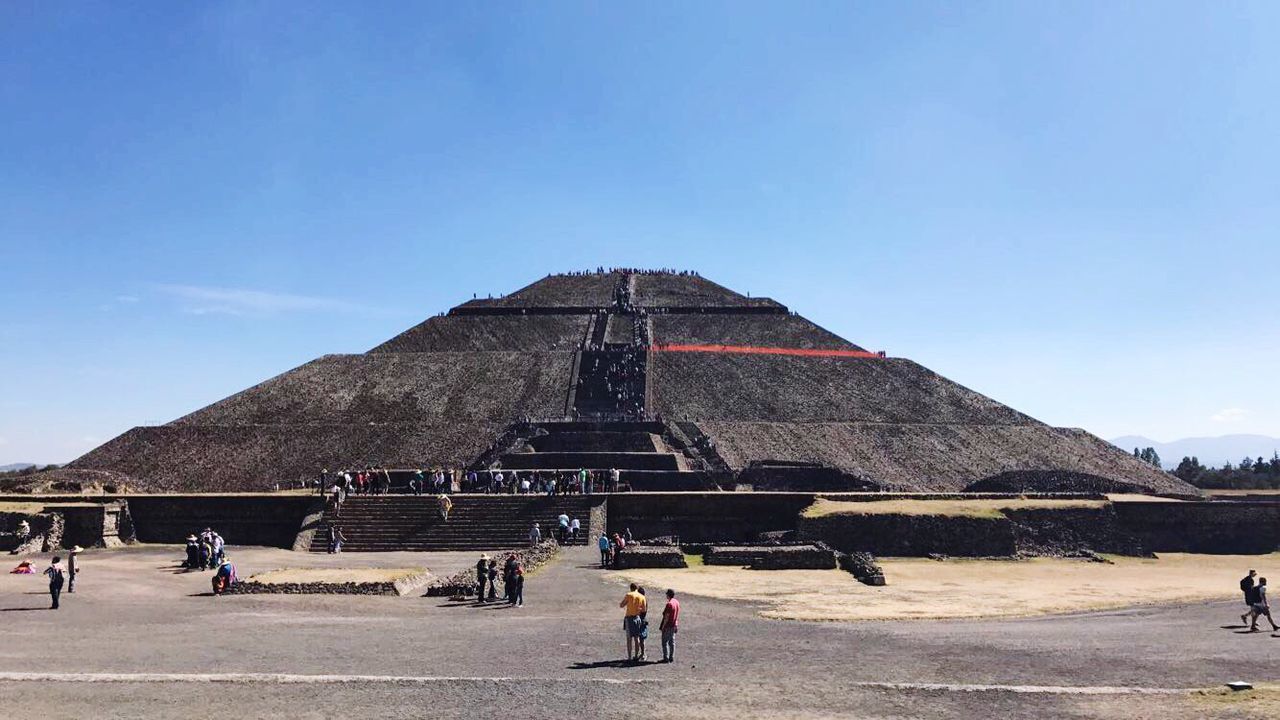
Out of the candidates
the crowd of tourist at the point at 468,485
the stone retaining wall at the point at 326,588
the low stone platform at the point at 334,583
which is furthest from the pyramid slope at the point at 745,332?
the stone retaining wall at the point at 326,588

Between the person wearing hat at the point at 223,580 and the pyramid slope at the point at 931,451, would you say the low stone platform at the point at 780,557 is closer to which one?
the person wearing hat at the point at 223,580

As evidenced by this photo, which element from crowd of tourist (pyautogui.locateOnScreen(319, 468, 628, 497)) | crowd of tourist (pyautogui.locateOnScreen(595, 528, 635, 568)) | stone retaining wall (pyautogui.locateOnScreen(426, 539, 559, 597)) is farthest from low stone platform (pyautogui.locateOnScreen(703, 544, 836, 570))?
crowd of tourist (pyautogui.locateOnScreen(319, 468, 628, 497))

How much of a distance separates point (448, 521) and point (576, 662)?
51.8 feet

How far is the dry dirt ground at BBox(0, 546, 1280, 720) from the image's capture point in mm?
10828

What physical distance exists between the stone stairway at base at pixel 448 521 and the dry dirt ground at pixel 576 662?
8.27 metres

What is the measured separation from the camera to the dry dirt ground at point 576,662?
35.5 feet

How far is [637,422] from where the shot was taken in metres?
48.2

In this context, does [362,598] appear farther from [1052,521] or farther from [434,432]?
[434,432]

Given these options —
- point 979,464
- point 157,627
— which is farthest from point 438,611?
point 979,464

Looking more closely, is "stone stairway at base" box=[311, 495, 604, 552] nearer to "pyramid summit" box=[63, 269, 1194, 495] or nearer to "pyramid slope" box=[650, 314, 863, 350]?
"pyramid summit" box=[63, 269, 1194, 495]

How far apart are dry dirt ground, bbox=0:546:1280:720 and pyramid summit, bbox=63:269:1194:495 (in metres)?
20.5

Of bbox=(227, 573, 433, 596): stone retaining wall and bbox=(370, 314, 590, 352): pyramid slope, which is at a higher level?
bbox=(370, 314, 590, 352): pyramid slope

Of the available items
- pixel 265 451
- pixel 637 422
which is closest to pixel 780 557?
pixel 637 422

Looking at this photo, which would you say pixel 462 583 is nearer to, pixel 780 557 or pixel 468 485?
pixel 780 557
